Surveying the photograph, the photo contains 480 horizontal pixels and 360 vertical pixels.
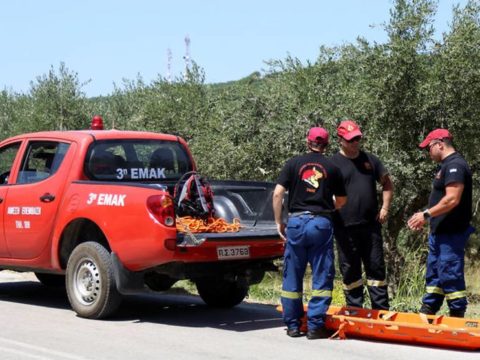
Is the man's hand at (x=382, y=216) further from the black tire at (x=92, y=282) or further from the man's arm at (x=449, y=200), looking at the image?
the black tire at (x=92, y=282)

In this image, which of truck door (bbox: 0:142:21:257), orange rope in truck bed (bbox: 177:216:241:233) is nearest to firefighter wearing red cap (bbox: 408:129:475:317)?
orange rope in truck bed (bbox: 177:216:241:233)

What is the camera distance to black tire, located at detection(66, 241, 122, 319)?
8.19m

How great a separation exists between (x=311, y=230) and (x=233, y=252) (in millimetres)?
1034

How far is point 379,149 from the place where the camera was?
1498 centimetres

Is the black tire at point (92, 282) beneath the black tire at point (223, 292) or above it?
above

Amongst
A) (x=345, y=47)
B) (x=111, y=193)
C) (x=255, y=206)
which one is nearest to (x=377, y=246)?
(x=255, y=206)

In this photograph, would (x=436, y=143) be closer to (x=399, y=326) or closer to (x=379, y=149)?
(x=399, y=326)

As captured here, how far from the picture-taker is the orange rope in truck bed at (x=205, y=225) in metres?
8.05

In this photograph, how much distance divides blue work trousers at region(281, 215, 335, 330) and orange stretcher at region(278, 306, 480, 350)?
0.20 m

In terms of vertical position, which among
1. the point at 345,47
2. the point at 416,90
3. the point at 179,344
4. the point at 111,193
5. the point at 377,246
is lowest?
the point at 179,344

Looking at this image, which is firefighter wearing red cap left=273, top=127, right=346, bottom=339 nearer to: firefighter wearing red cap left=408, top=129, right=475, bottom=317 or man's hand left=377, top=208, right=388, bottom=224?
man's hand left=377, top=208, right=388, bottom=224

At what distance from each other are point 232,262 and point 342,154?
1521 millimetres

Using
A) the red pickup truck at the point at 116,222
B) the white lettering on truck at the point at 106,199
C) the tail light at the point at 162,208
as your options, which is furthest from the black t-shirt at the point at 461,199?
the white lettering on truck at the point at 106,199

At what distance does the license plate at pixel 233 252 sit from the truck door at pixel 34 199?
1.93 metres
